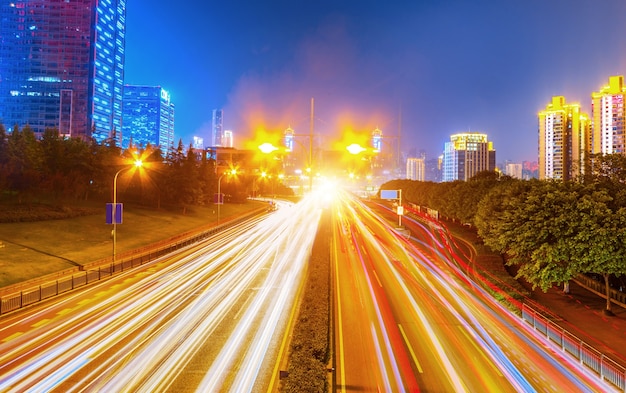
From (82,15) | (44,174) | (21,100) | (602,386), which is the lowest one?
(602,386)

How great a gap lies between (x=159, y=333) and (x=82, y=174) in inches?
1884

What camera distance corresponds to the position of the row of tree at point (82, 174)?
2005 inches

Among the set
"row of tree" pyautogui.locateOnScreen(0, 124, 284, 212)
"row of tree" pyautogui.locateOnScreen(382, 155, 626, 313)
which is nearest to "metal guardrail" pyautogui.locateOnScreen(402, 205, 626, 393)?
"row of tree" pyautogui.locateOnScreen(382, 155, 626, 313)

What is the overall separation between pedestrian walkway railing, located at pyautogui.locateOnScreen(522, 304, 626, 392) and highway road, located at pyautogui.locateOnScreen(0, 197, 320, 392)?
11011 millimetres

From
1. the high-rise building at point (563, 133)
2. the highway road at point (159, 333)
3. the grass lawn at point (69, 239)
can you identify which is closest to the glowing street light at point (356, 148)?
the highway road at point (159, 333)

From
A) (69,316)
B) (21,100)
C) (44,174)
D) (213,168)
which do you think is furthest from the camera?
(21,100)

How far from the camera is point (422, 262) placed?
3162 cm

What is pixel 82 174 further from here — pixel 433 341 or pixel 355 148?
pixel 433 341

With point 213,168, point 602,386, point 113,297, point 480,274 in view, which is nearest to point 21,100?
point 213,168

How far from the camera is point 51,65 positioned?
138 m

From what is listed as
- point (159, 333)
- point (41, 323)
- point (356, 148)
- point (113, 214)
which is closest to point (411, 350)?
point (356, 148)

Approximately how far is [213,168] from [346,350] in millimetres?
62720

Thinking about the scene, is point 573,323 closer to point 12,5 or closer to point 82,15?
point 82,15

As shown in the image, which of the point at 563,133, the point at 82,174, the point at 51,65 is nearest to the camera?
the point at 82,174
